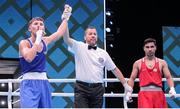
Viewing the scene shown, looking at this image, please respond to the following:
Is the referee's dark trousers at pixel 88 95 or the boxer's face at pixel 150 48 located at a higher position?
the boxer's face at pixel 150 48

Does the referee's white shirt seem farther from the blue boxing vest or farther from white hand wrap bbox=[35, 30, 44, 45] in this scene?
white hand wrap bbox=[35, 30, 44, 45]

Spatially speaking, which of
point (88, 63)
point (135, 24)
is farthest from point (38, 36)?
point (135, 24)

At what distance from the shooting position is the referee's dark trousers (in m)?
5.09

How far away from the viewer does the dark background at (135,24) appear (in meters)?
9.20

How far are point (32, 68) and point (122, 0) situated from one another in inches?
205

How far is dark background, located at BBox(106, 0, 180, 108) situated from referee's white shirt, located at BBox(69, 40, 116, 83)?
3.81 metres

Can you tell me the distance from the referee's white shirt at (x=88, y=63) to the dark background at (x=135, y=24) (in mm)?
3808

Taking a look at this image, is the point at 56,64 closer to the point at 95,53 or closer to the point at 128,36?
the point at 128,36

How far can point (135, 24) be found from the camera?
9.31 metres

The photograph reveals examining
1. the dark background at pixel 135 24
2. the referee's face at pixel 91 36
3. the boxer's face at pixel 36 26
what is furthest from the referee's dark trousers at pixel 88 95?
the dark background at pixel 135 24

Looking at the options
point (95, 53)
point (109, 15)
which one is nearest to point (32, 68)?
point (95, 53)

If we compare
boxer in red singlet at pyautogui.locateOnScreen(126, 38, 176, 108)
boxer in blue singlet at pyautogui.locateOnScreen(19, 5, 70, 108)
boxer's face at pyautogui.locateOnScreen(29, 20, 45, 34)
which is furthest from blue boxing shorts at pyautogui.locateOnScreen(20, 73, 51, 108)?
boxer in red singlet at pyautogui.locateOnScreen(126, 38, 176, 108)

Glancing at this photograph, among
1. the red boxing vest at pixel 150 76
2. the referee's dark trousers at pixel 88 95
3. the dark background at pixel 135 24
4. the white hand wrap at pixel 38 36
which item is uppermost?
the dark background at pixel 135 24

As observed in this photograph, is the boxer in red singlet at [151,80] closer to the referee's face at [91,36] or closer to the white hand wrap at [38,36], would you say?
the referee's face at [91,36]
